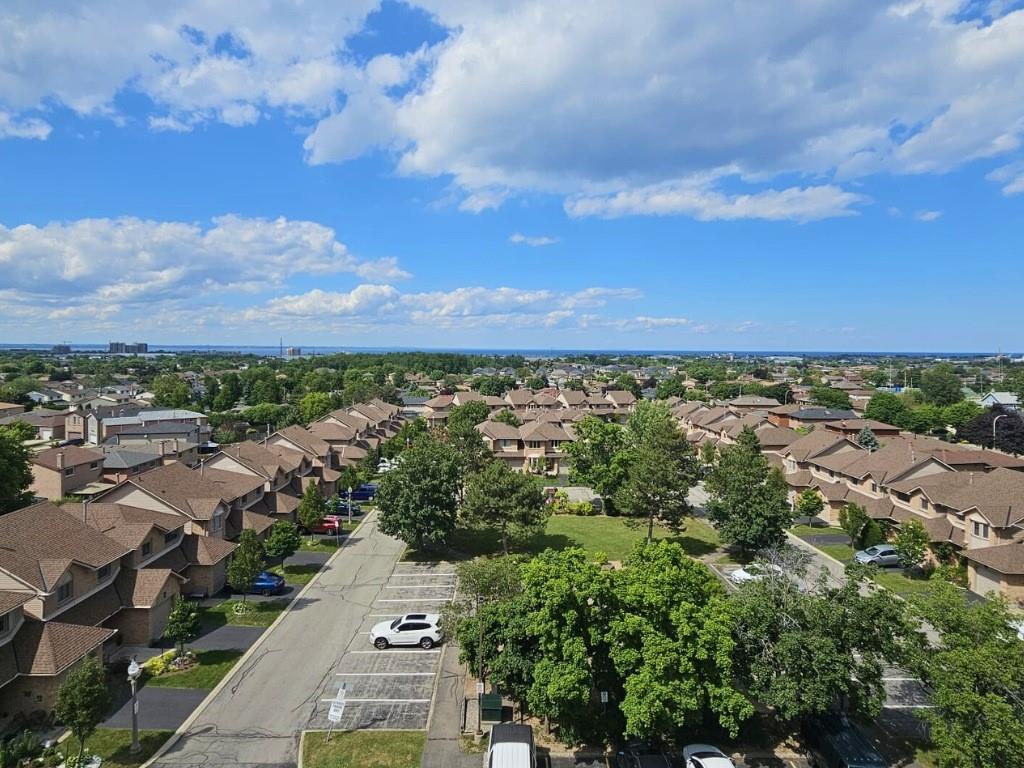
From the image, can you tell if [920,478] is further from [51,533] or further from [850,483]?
[51,533]

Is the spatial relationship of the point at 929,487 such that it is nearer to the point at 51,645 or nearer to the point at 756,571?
the point at 756,571

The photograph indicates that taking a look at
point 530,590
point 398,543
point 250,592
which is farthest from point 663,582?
point 398,543

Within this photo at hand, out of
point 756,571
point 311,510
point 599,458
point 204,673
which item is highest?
point 756,571

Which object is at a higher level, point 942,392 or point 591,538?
point 942,392

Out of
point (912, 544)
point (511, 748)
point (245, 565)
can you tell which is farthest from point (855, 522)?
point (245, 565)

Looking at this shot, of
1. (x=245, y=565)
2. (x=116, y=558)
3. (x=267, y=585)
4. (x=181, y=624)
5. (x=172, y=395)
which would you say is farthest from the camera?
(x=172, y=395)

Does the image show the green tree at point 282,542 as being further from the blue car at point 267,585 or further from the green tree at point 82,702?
the green tree at point 82,702

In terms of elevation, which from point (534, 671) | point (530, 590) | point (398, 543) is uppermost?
point (530, 590)
